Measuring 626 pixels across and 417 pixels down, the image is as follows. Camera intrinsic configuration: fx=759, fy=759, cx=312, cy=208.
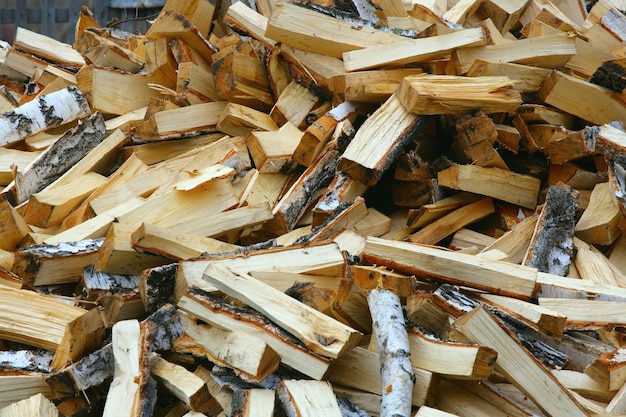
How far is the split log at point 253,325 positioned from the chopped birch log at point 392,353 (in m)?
0.17

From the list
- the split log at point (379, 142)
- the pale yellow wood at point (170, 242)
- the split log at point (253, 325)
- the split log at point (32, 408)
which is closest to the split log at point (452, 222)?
the split log at point (379, 142)

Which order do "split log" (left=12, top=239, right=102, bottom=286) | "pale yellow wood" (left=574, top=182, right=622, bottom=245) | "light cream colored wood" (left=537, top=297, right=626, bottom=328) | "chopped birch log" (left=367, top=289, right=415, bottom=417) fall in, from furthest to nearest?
"pale yellow wood" (left=574, top=182, right=622, bottom=245) < "split log" (left=12, top=239, right=102, bottom=286) < "light cream colored wood" (left=537, top=297, right=626, bottom=328) < "chopped birch log" (left=367, top=289, right=415, bottom=417)

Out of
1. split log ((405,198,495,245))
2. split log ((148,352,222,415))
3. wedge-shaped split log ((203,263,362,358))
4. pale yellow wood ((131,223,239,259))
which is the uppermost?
wedge-shaped split log ((203,263,362,358))

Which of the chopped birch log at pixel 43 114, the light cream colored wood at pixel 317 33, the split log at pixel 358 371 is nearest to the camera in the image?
the split log at pixel 358 371

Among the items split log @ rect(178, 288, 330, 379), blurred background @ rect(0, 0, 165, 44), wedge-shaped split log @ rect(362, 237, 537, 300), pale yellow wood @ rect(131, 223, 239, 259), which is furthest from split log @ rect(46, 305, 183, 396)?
blurred background @ rect(0, 0, 165, 44)

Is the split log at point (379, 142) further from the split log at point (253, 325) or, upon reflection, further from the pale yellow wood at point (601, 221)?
the split log at point (253, 325)

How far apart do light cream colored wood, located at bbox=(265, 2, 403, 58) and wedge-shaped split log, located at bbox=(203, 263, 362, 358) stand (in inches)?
58.6

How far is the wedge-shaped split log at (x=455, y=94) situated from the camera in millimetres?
2982

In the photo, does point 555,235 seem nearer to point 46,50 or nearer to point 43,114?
point 43,114

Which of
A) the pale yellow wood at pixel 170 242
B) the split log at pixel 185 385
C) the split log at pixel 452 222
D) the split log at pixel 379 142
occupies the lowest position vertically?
the split log at pixel 452 222

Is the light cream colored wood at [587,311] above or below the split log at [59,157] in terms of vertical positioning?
above

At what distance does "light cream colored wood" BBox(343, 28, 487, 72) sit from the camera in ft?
10.8

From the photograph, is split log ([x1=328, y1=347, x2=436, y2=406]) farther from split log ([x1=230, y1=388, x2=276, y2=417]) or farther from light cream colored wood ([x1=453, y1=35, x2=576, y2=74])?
light cream colored wood ([x1=453, y1=35, x2=576, y2=74])

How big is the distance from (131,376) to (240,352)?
329mm
